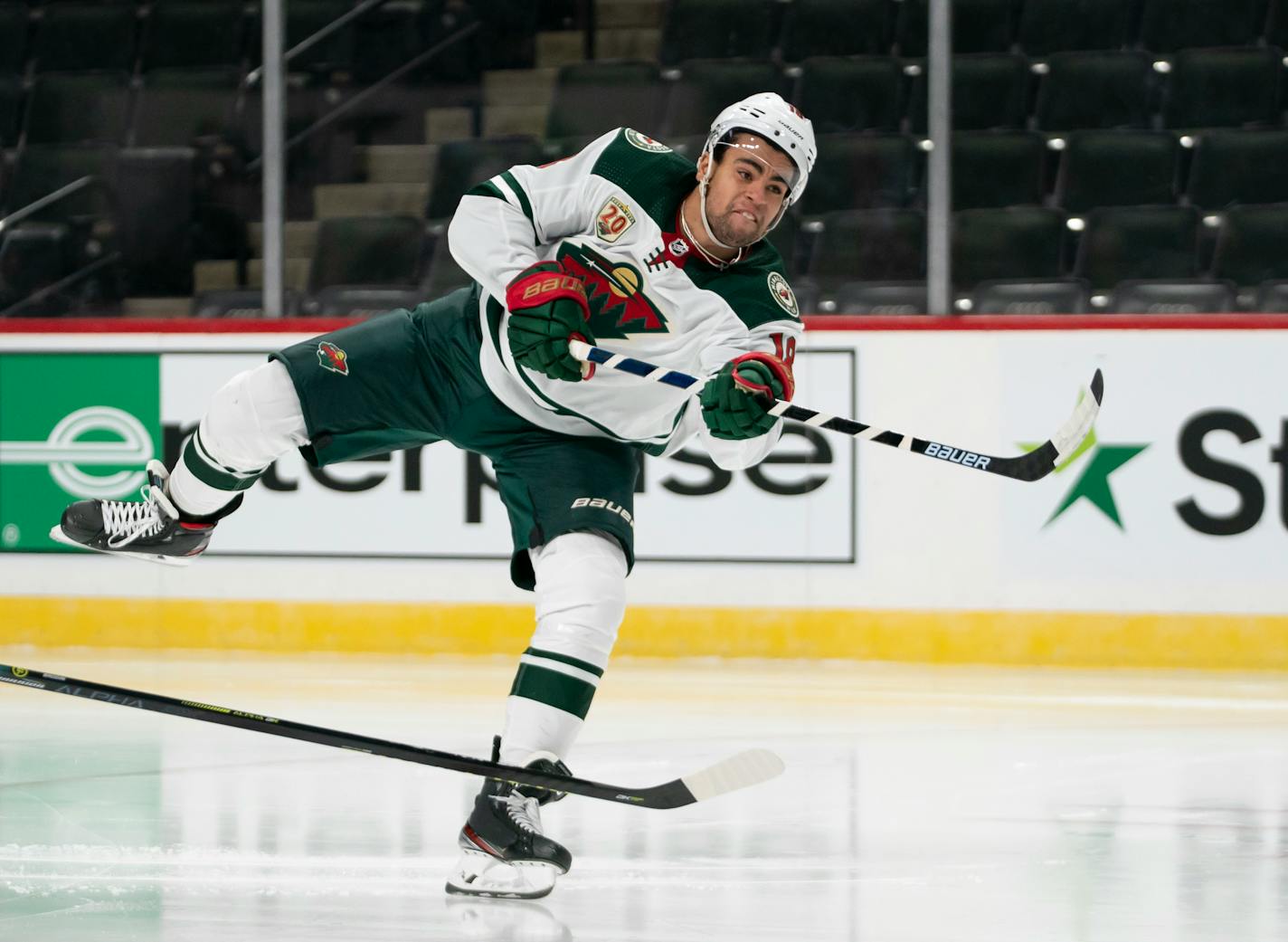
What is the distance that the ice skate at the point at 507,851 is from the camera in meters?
2.86

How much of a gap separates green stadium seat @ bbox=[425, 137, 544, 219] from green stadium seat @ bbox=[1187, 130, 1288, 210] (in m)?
2.00

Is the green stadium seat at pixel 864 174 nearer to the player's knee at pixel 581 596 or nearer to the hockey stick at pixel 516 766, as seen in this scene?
the player's knee at pixel 581 596

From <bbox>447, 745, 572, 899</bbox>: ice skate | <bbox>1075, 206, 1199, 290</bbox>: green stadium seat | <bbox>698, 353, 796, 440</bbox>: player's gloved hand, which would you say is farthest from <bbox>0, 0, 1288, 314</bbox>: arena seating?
<bbox>447, 745, 572, 899</bbox>: ice skate

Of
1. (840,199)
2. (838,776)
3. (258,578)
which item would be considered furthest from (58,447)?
(838,776)

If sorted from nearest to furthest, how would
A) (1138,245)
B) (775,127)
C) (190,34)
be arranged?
(775,127) → (1138,245) → (190,34)

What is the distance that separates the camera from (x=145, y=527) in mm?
3477

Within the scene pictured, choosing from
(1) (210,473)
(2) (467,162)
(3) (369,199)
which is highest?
(2) (467,162)

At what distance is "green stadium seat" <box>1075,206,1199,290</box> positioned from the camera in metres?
5.42

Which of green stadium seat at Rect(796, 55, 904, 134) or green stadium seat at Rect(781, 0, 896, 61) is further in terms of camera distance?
green stadium seat at Rect(781, 0, 896, 61)

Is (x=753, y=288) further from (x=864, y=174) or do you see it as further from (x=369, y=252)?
(x=369, y=252)

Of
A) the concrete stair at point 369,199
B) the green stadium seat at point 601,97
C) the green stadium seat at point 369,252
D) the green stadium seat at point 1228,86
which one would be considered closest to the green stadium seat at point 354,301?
the green stadium seat at point 369,252

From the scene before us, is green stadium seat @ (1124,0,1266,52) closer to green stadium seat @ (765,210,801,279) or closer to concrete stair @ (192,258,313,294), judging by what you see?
green stadium seat @ (765,210,801,279)

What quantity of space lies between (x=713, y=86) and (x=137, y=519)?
10.2ft

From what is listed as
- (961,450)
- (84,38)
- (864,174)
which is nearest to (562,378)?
(961,450)
